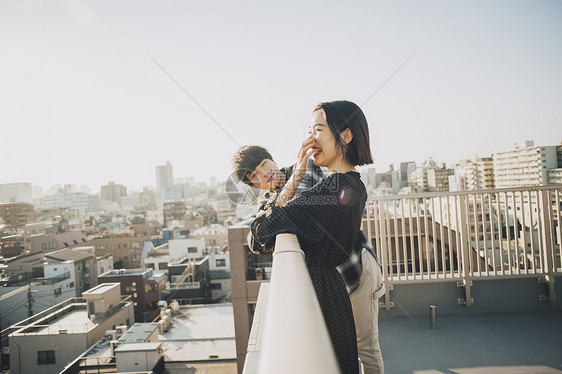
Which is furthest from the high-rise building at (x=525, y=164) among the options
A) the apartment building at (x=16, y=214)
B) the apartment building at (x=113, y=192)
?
the apartment building at (x=113, y=192)

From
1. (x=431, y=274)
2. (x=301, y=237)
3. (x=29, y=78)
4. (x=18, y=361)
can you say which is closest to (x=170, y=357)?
(x=18, y=361)

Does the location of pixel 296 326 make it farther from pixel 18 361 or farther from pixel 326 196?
pixel 18 361

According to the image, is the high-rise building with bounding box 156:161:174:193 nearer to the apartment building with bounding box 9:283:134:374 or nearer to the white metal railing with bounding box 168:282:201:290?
the white metal railing with bounding box 168:282:201:290

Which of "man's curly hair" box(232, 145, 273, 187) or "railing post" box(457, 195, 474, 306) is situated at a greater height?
"man's curly hair" box(232, 145, 273, 187)

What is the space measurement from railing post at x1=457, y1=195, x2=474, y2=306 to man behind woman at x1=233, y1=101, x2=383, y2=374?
2.05 meters

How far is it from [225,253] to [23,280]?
10.7m

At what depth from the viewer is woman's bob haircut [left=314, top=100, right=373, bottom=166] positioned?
3.51 feet

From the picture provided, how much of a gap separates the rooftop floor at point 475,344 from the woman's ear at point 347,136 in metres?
1.72

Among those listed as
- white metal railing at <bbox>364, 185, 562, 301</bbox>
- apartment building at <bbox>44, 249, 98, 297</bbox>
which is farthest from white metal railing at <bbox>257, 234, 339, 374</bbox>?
apartment building at <bbox>44, 249, 98, 297</bbox>

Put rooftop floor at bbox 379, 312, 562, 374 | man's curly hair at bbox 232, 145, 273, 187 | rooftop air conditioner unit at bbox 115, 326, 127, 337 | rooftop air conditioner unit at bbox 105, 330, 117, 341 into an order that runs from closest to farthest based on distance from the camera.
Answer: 1. man's curly hair at bbox 232, 145, 273, 187
2. rooftop floor at bbox 379, 312, 562, 374
3. rooftop air conditioner unit at bbox 105, 330, 117, 341
4. rooftop air conditioner unit at bbox 115, 326, 127, 337

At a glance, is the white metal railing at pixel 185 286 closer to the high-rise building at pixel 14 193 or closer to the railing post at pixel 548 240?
the high-rise building at pixel 14 193

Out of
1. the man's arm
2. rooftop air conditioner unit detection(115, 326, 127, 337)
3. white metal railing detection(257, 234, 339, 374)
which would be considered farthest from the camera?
rooftop air conditioner unit detection(115, 326, 127, 337)

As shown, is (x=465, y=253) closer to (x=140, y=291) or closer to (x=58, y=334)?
(x=58, y=334)

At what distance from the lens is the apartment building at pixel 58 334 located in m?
10.2
